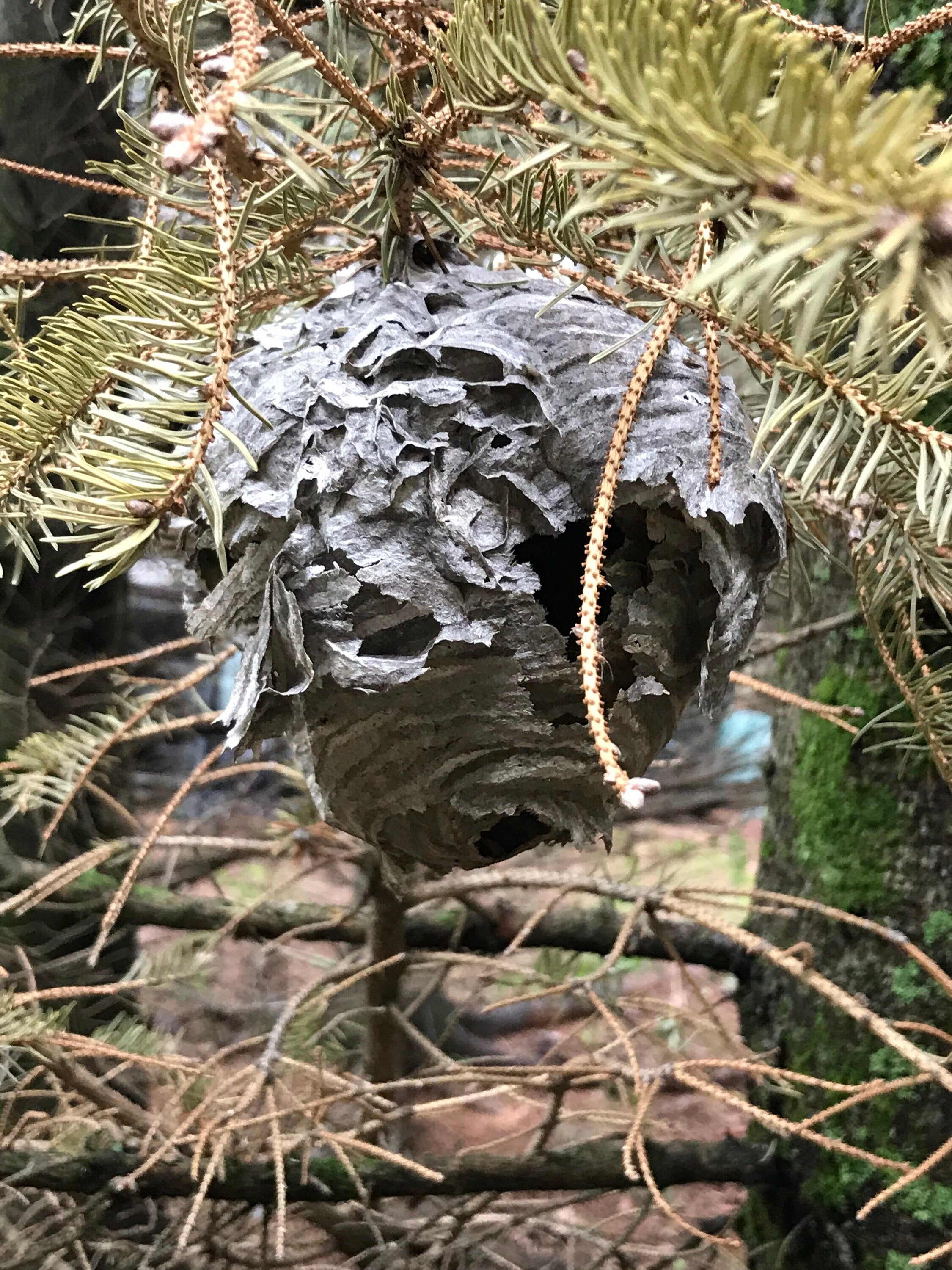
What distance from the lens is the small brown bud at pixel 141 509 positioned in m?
0.26

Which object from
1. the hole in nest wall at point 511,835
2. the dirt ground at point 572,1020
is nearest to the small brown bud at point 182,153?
the hole in nest wall at point 511,835

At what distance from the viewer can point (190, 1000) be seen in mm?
1457

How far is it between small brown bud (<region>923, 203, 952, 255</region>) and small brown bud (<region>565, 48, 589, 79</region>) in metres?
0.10

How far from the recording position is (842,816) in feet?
2.94

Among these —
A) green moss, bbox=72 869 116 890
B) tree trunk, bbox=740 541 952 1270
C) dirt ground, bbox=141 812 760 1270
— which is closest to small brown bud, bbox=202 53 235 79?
tree trunk, bbox=740 541 952 1270

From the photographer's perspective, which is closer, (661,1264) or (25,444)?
(25,444)

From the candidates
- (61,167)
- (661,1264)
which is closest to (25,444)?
(61,167)

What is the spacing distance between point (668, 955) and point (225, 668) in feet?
3.98

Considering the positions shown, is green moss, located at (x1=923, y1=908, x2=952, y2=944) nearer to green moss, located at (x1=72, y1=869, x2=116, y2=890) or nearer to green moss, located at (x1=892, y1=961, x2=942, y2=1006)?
green moss, located at (x1=892, y1=961, x2=942, y2=1006)

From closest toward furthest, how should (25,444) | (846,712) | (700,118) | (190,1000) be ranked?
(700,118) < (25,444) < (846,712) < (190,1000)

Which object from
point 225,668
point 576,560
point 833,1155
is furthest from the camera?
point 225,668

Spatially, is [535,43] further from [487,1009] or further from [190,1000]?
[190,1000]

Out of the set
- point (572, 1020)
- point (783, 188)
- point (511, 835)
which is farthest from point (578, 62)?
point (572, 1020)

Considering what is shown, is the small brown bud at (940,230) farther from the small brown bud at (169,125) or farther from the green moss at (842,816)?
the green moss at (842,816)
